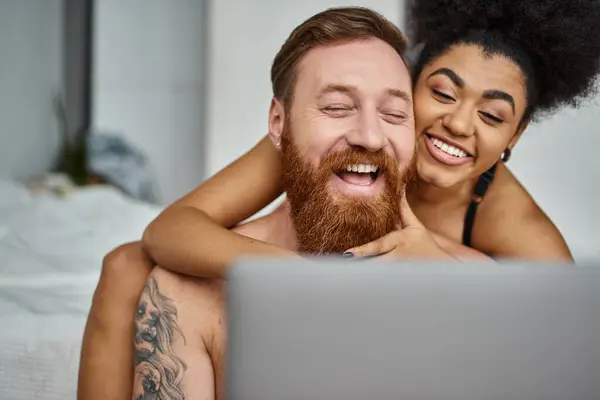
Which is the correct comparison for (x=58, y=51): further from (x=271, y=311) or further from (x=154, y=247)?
(x=271, y=311)

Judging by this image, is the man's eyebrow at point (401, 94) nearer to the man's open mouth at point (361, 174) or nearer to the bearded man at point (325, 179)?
the bearded man at point (325, 179)

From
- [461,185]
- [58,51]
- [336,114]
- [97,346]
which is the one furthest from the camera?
[58,51]

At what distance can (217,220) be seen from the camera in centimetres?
162

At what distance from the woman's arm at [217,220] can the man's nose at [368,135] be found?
10.1 inches

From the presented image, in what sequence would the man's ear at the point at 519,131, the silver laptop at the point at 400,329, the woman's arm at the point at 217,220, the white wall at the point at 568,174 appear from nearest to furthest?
the silver laptop at the point at 400,329, the woman's arm at the point at 217,220, the man's ear at the point at 519,131, the white wall at the point at 568,174

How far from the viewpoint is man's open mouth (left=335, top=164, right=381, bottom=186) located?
4.73ft

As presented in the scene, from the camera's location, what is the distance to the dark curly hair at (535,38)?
1652mm

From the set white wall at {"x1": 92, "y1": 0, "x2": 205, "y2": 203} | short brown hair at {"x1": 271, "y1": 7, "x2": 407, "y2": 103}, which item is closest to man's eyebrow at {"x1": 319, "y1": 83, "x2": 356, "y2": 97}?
short brown hair at {"x1": 271, "y1": 7, "x2": 407, "y2": 103}

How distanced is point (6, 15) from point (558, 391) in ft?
16.4

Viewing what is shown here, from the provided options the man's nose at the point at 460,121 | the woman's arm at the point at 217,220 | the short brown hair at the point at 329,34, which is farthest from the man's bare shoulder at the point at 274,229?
the man's nose at the point at 460,121

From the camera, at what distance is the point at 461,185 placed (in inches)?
69.9

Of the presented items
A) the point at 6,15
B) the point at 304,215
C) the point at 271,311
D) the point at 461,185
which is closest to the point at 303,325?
the point at 271,311

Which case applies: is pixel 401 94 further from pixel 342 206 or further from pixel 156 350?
pixel 156 350

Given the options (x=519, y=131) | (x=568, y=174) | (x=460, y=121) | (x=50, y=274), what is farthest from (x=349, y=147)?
(x=50, y=274)
